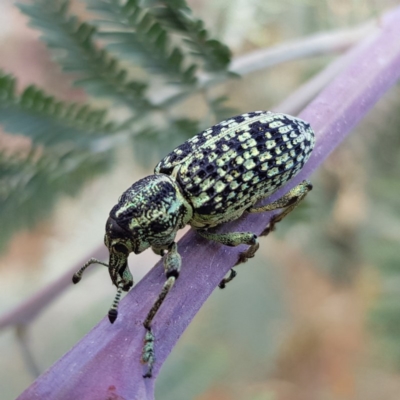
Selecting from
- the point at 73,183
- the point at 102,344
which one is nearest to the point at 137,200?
the point at 102,344

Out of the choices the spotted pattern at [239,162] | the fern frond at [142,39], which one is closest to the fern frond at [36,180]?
the fern frond at [142,39]

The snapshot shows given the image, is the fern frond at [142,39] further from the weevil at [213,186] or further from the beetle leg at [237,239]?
the beetle leg at [237,239]

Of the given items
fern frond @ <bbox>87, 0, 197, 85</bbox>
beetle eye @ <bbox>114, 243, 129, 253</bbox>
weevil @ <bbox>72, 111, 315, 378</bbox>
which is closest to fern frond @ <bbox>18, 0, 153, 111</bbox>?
fern frond @ <bbox>87, 0, 197, 85</bbox>

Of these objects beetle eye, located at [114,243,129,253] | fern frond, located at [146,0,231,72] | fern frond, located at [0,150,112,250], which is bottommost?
fern frond, located at [0,150,112,250]

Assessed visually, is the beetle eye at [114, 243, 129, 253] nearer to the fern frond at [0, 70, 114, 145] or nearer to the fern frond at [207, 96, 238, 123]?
the fern frond at [0, 70, 114, 145]

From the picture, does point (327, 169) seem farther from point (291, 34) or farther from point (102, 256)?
point (102, 256)
